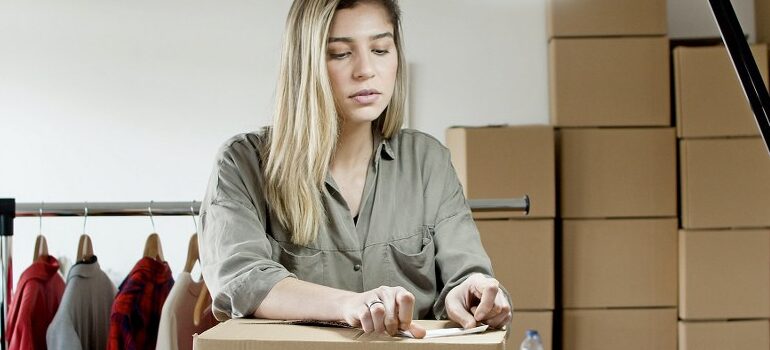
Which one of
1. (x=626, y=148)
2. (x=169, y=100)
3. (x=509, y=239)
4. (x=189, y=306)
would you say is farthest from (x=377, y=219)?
(x=169, y=100)

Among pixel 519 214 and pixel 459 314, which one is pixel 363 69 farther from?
pixel 519 214

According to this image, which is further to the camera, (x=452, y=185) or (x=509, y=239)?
(x=509, y=239)

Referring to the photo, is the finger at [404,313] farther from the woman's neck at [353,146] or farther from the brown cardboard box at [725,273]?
the brown cardboard box at [725,273]

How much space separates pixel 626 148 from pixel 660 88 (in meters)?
0.22

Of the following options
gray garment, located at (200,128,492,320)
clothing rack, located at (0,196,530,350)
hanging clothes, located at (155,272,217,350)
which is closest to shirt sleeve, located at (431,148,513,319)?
gray garment, located at (200,128,492,320)

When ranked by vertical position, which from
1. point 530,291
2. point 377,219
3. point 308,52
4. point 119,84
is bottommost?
point 530,291

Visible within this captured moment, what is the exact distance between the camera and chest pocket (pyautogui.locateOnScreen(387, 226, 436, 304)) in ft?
4.15

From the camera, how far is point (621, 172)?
10.7ft

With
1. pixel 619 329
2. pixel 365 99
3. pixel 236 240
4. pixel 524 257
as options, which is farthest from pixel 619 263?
pixel 236 240

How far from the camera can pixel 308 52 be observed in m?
1.23

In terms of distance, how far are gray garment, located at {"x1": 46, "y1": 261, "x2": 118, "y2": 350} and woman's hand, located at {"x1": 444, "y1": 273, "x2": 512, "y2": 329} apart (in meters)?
0.94

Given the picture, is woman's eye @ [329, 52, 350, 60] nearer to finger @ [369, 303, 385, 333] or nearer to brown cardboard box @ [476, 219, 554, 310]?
finger @ [369, 303, 385, 333]

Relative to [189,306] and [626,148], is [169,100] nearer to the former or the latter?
[626,148]

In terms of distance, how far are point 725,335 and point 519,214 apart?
759 mm
